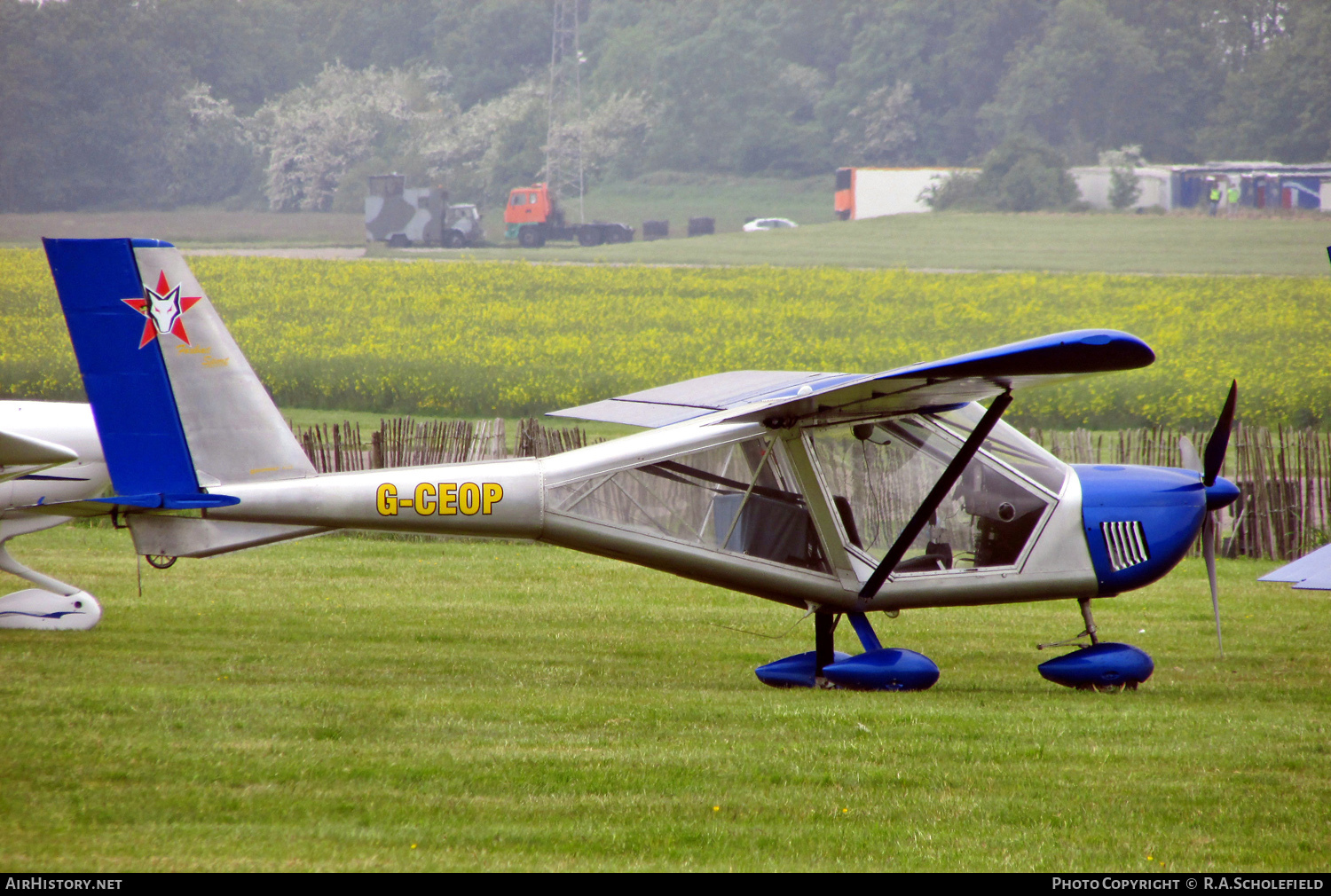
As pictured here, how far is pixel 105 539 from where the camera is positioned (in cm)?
1375

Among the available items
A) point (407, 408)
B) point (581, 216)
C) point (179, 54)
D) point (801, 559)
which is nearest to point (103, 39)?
point (179, 54)

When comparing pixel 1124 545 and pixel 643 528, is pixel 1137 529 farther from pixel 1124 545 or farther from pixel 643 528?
pixel 643 528

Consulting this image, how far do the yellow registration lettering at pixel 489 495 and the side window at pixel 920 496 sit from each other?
1965mm

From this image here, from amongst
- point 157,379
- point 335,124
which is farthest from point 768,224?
point 157,379

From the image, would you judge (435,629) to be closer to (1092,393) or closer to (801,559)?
(801,559)

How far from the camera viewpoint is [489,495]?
732cm

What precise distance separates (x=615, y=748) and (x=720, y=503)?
1972 millimetres

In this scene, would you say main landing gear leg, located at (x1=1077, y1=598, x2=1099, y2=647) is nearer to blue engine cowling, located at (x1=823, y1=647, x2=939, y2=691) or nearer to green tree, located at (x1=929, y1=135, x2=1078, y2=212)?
blue engine cowling, located at (x1=823, y1=647, x2=939, y2=691)

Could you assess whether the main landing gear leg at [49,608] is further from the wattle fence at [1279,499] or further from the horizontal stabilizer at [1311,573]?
the wattle fence at [1279,499]

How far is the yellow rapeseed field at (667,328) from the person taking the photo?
2364 cm

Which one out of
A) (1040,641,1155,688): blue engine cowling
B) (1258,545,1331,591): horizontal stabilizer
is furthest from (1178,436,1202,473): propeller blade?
(1258,545,1331,591): horizontal stabilizer

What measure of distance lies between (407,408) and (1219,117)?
2467 centimetres

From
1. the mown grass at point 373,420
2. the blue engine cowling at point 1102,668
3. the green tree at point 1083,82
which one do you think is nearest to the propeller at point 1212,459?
the blue engine cowling at point 1102,668

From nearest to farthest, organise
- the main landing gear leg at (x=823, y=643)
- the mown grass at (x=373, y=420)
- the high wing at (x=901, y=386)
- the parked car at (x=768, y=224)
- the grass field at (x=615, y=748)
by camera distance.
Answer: the grass field at (x=615, y=748) < the high wing at (x=901, y=386) < the main landing gear leg at (x=823, y=643) < the mown grass at (x=373, y=420) < the parked car at (x=768, y=224)
